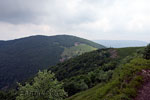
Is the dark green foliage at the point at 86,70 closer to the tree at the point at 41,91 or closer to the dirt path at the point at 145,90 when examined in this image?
the tree at the point at 41,91

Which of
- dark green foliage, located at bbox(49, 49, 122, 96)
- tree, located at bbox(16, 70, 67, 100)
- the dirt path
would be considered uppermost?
the dirt path

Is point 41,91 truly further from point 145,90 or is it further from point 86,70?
point 86,70

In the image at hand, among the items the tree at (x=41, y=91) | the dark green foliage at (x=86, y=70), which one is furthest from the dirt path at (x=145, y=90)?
the dark green foliage at (x=86, y=70)

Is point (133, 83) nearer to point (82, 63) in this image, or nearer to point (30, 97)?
point (30, 97)

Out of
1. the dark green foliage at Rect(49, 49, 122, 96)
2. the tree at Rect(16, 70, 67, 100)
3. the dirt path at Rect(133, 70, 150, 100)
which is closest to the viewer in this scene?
the dirt path at Rect(133, 70, 150, 100)

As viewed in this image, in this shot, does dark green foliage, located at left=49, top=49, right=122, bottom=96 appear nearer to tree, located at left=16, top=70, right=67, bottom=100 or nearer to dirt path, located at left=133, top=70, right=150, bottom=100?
tree, located at left=16, top=70, right=67, bottom=100

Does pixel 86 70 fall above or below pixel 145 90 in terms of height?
below

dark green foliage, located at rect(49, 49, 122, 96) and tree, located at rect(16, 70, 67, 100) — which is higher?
tree, located at rect(16, 70, 67, 100)

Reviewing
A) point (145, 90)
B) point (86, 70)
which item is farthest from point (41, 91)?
point (86, 70)

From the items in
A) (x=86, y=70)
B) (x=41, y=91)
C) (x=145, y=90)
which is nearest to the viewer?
(x=145, y=90)

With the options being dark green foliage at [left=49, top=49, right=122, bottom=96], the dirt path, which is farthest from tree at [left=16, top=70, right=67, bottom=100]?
dark green foliage at [left=49, top=49, right=122, bottom=96]

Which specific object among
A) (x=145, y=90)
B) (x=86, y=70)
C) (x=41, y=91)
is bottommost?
(x=86, y=70)

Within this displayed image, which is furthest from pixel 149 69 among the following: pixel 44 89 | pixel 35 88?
pixel 35 88

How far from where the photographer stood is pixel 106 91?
47.6 ft
